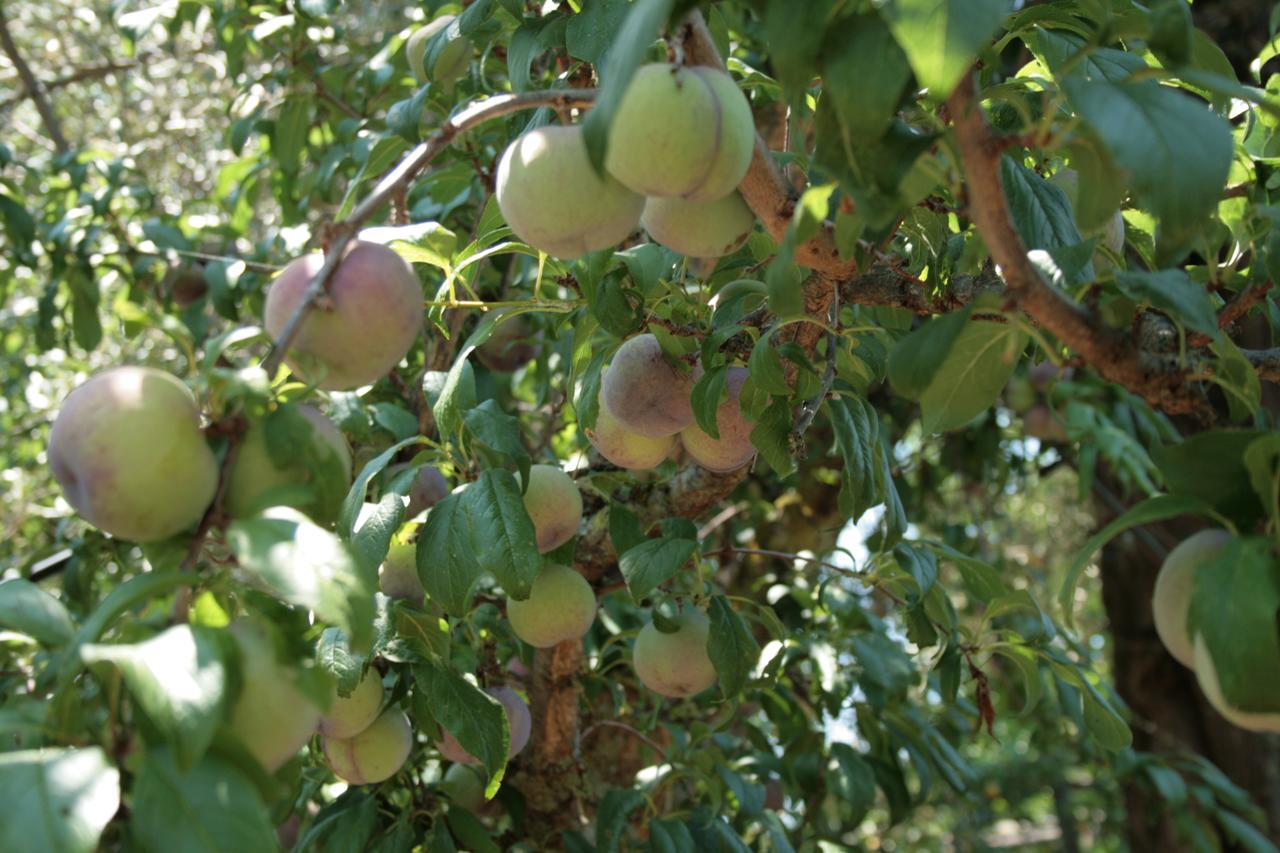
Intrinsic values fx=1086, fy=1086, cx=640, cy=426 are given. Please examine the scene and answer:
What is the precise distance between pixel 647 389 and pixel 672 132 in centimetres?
61

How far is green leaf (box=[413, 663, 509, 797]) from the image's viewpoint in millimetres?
1398

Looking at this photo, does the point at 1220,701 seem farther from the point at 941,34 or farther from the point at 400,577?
the point at 400,577

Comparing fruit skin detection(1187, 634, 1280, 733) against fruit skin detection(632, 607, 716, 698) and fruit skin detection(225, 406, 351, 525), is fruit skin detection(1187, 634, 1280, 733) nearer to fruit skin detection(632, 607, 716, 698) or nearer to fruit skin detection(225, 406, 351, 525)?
fruit skin detection(225, 406, 351, 525)

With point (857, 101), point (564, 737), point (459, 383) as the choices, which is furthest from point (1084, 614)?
point (857, 101)

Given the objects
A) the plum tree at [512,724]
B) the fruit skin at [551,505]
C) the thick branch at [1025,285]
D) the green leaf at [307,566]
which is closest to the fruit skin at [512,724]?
the plum tree at [512,724]

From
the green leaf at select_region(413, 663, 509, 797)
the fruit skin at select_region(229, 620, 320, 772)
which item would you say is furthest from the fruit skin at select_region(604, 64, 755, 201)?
the green leaf at select_region(413, 663, 509, 797)

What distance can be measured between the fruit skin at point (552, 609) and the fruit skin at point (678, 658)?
0.16 meters

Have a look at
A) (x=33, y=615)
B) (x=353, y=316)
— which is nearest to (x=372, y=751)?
(x=33, y=615)

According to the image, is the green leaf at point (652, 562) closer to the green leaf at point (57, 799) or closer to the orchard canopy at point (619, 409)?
the orchard canopy at point (619, 409)

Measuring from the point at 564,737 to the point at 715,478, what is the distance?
57 centimetres

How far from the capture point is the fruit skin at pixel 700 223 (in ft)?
3.57

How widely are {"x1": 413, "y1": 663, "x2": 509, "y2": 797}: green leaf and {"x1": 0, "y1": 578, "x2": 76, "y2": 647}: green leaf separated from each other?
612mm

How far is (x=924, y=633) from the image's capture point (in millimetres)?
1688

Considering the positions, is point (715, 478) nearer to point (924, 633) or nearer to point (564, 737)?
point (924, 633)
